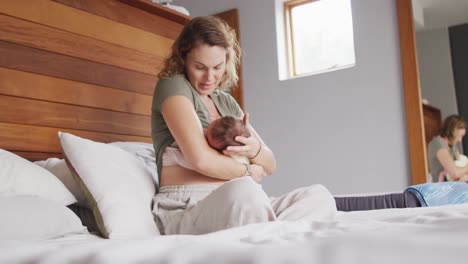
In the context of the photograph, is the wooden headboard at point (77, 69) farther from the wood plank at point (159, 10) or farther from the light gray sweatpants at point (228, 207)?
the light gray sweatpants at point (228, 207)

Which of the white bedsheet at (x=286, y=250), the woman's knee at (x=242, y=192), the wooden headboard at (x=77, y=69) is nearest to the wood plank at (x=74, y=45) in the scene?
the wooden headboard at (x=77, y=69)

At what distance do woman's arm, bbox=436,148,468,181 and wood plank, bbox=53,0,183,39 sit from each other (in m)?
1.65

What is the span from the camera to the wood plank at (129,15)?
1.97m

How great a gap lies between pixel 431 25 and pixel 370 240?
297 cm

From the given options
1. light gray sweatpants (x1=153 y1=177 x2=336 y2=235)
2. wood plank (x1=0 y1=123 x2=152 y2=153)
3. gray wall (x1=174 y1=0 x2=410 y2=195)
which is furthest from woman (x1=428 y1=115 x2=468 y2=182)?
wood plank (x1=0 y1=123 x2=152 y2=153)

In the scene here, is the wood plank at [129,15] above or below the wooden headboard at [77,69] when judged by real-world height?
above

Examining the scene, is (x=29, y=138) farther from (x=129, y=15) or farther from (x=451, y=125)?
(x=451, y=125)

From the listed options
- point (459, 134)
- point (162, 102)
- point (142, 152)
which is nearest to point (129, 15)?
point (142, 152)

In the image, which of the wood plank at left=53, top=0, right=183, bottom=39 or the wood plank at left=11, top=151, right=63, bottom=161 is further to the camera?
the wood plank at left=53, top=0, right=183, bottom=39

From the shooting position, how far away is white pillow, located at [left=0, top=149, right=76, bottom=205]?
122cm

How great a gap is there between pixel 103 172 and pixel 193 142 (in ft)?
0.81

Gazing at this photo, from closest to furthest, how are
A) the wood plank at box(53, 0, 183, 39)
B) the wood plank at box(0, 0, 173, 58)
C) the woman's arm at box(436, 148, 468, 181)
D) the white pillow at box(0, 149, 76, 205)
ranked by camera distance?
the white pillow at box(0, 149, 76, 205) → the wood plank at box(0, 0, 173, 58) → the wood plank at box(53, 0, 183, 39) → the woman's arm at box(436, 148, 468, 181)

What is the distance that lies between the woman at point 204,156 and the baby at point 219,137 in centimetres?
2

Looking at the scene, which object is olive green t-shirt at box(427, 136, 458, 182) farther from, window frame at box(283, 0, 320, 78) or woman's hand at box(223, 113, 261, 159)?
woman's hand at box(223, 113, 261, 159)
